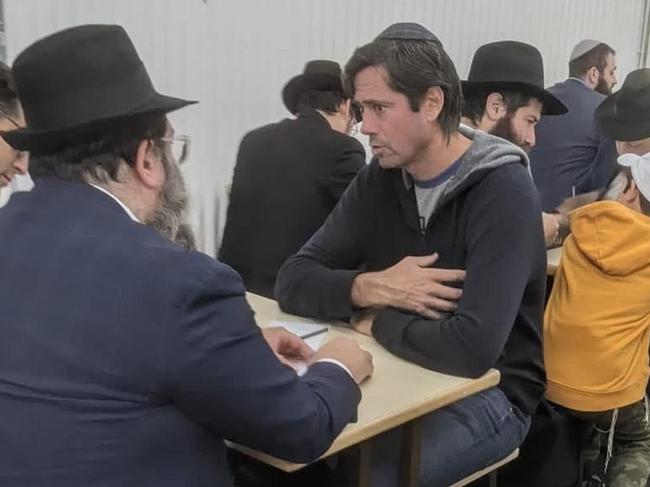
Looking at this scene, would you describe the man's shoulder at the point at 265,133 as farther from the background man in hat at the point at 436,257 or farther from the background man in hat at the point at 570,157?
the background man in hat at the point at 570,157

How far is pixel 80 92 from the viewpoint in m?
1.30

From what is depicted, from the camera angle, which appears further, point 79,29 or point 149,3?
point 149,3

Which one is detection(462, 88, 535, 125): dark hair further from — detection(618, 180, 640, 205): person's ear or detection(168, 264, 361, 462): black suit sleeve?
detection(168, 264, 361, 462): black suit sleeve

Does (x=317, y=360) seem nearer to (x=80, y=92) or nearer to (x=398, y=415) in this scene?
(x=398, y=415)

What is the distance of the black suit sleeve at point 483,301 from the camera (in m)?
1.76

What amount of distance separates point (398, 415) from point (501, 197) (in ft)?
2.05

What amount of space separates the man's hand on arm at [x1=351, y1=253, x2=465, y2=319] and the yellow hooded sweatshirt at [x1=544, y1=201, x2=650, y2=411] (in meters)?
0.52

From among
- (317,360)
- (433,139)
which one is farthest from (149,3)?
(317,360)

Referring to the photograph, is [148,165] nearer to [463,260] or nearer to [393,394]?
[393,394]

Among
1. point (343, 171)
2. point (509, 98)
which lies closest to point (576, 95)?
point (509, 98)

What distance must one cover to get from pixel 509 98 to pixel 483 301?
156 cm

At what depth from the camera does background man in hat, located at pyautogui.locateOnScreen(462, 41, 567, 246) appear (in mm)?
3148

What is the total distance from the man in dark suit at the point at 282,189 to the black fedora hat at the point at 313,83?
5.5 inches

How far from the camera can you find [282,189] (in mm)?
2906
